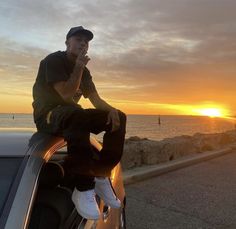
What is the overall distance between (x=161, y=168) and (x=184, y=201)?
2310 mm

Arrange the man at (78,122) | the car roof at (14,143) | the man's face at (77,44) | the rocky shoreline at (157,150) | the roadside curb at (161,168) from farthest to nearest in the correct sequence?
the rocky shoreline at (157,150) < the roadside curb at (161,168) < the man's face at (77,44) < the man at (78,122) < the car roof at (14,143)

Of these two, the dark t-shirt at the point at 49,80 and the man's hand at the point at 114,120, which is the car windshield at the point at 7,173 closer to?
the man's hand at the point at 114,120

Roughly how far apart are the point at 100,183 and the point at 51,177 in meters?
0.47

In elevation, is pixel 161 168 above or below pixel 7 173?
below

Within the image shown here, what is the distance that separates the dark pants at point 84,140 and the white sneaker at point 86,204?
44 mm

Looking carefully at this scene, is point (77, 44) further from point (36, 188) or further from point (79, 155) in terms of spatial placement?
point (36, 188)

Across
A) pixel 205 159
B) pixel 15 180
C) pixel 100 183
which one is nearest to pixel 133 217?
pixel 100 183

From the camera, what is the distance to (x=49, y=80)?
13.0 ft

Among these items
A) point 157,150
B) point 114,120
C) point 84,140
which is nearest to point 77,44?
point 114,120

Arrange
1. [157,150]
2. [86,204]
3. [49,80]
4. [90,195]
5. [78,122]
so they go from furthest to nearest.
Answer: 1. [157,150]
2. [49,80]
3. [78,122]
4. [90,195]
5. [86,204]

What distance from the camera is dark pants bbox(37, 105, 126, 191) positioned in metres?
3.42

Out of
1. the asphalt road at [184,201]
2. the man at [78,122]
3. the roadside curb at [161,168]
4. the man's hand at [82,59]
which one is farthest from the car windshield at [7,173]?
the roadside curb at [161,168]

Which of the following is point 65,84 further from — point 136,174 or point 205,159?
point 205,159

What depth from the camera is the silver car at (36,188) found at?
97.2 inches
